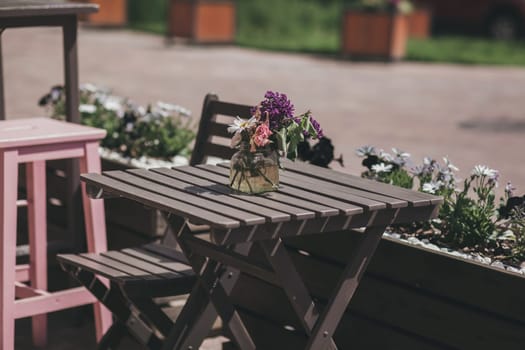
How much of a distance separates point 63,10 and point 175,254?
1.08m

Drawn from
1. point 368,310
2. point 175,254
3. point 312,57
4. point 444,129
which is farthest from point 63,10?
point 312,57

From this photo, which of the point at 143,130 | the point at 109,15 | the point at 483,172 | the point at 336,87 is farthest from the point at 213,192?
the point at 109,15

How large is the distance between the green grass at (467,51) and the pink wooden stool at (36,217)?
11.4 metres

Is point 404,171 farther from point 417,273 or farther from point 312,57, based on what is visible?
point 312,57

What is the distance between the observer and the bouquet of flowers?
318 cm

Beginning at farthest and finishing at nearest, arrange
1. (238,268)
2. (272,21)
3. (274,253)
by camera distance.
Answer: (272,21), (238,268), (274,253)

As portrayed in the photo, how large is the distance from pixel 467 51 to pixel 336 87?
5381mm

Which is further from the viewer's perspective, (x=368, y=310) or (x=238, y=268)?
(x=368, y=310)

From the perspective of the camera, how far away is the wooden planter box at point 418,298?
132 inches

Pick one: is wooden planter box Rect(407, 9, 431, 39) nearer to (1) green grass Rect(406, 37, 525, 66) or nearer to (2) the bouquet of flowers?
(1) green grass Rect(406, 37, 525, 66)

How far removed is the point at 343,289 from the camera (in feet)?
10.4

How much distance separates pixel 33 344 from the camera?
433 cm

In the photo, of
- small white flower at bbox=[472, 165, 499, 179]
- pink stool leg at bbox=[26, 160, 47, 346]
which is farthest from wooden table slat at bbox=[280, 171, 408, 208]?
pink stool leg at bbox=[26, 160, 47, 346]

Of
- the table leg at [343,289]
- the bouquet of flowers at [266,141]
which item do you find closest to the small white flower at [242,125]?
the bouquet of flowers at [266,141]
